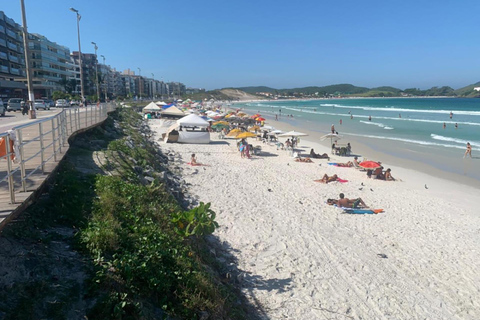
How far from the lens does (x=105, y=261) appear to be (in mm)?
4320

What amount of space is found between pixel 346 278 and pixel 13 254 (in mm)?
5485

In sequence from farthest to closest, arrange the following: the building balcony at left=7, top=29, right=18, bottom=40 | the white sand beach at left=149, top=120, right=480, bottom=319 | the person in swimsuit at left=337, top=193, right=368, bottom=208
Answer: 1. the building balcony at left=7, top=29, right=18, bottom=40
2. the person in swimsuit at left=337, top=193, right=368, bottom=208
3. the white sand beach at left=149, top=120, right=480, bottom=319

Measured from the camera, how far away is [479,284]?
6871 mm

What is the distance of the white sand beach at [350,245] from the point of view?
6039 millimetres

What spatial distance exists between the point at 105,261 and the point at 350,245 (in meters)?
5.81

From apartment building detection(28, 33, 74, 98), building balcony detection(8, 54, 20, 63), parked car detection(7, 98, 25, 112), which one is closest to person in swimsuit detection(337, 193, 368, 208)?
parked car detection(7, 98, 25, 112)

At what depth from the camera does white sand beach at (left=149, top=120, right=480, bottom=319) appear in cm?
604

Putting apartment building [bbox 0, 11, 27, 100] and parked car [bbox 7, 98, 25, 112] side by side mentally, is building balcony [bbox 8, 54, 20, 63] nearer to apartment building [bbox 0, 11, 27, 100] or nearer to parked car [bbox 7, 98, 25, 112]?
apartment building [bbox 0, 11, 27, 100]

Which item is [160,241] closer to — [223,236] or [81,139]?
[223,236]

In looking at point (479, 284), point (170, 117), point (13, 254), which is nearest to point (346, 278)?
point (479, 284)

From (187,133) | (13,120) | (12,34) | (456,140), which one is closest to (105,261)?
(13,120)

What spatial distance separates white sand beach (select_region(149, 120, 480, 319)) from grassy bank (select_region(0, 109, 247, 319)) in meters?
1.36

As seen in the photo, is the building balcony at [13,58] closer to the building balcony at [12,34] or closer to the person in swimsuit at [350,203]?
the building balcony at [12,34]

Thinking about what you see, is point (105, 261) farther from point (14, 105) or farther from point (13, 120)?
point (14, 105)
